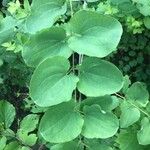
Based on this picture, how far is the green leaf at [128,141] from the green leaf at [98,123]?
272 millimetres

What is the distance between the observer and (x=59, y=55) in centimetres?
99

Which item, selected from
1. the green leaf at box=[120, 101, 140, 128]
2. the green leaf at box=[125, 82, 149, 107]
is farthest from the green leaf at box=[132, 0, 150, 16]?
the green leaf at box=[120, 101, 140, 128]

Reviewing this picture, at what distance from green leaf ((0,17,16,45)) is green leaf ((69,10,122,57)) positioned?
39cm

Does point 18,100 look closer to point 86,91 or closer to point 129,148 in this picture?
point 129,148

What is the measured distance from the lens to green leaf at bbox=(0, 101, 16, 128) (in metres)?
1.32

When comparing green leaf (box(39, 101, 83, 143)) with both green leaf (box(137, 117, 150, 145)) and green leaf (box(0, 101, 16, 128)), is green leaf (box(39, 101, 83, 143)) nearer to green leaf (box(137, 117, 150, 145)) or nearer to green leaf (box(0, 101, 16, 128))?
green leaf (box(137, 117, 150, 145))

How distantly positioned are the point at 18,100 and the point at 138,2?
101cm

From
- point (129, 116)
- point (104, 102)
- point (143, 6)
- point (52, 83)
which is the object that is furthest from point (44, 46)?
point (143, 6)

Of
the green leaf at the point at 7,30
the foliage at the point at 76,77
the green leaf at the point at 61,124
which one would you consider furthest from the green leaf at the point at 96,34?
the green leaf at the point at 7,30

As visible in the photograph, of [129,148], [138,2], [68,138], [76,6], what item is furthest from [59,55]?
[138,2]

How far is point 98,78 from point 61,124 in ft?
0.44

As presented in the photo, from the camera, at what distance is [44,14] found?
108 centimetres

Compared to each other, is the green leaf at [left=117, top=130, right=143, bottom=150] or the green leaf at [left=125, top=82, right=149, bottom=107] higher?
the green leaf at [left=125, top=82, right=149, bottom=107]

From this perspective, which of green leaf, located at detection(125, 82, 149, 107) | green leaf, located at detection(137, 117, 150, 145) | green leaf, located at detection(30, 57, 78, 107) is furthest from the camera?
green leaf, located at detection(125, 82, 149, 107)
